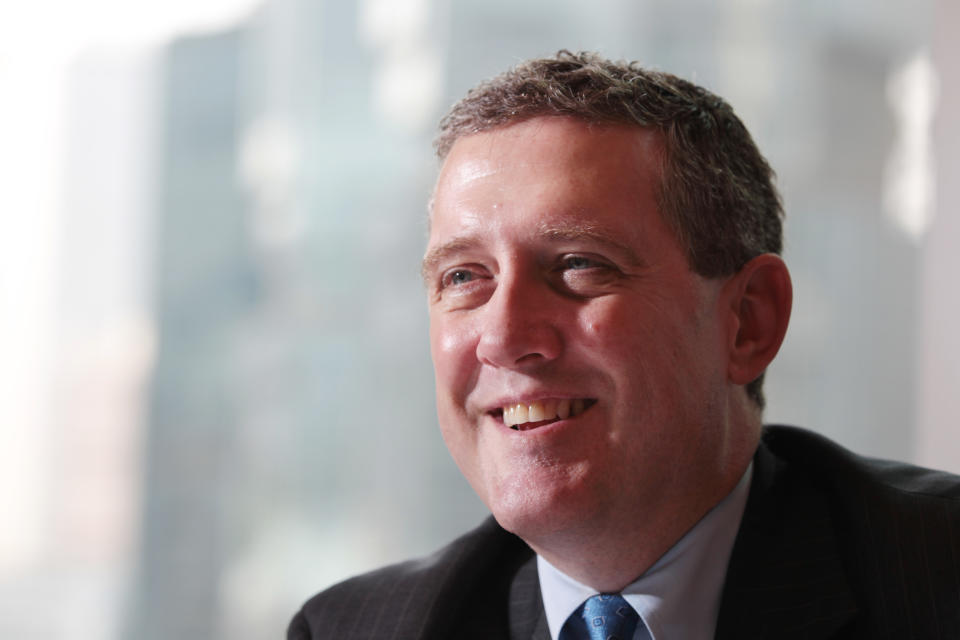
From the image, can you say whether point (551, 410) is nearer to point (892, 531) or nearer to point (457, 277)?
point (457, 277)

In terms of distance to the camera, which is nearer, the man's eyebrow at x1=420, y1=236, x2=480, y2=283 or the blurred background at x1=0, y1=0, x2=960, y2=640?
the man's eyebrow at x1=420, y1=236, x2=480, y2=283

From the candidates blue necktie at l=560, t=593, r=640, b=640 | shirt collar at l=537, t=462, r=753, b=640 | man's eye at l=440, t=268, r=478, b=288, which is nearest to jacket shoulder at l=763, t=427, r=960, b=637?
shirt collar at l=537, t=462, r=753, b=640

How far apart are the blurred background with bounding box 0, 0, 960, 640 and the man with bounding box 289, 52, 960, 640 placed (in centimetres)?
170

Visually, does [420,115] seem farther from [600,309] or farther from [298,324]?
[600,309]

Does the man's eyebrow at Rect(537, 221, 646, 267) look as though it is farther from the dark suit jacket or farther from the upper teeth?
the dark suit jacket

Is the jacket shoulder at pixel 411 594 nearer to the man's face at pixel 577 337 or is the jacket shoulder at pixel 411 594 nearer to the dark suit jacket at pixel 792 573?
the dark suit jacket at pixel 792 573

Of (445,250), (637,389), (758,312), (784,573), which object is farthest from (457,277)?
(784,573)

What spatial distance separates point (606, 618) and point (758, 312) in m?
0.53

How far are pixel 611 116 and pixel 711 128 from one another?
20 centimetres

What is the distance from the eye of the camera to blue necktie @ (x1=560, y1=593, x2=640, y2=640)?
1.38 meters

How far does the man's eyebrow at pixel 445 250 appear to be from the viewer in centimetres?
139

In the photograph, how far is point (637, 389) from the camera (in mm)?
1305

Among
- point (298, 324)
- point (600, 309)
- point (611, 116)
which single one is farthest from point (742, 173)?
point (298, 324)

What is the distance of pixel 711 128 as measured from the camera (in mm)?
1492
